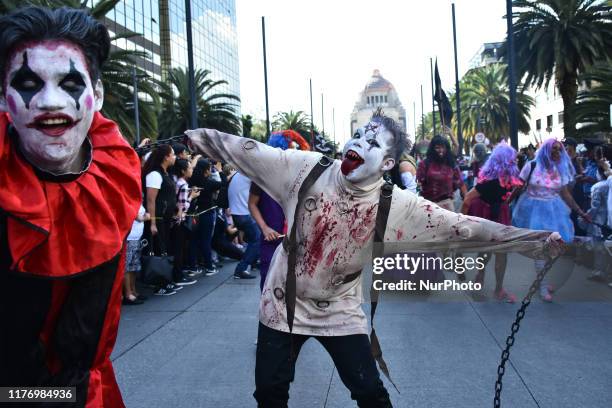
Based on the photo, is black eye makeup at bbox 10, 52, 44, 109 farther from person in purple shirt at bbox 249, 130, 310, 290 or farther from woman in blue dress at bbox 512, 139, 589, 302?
woman in blue dress at bbox 512, 139, 589, 302

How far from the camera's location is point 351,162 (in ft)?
9.30

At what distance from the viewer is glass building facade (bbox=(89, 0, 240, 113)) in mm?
38956

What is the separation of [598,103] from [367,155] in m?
23.1

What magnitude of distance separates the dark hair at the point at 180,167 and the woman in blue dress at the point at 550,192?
425cm

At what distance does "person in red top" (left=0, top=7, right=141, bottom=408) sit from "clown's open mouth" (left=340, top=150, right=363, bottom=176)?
103 cm

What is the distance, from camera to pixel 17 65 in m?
2.05

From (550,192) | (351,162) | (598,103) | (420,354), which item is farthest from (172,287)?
(598,103)

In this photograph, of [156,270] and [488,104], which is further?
[488,104]

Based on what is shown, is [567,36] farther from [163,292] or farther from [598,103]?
[163,292]

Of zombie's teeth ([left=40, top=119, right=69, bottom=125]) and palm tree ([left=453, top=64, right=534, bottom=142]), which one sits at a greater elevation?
palm tree ([left=453, top=64, right=534, bottom=142])

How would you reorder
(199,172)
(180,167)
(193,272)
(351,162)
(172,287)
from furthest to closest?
(193,272) < (199,172) < (180,167) < (172,287) < (351,162)

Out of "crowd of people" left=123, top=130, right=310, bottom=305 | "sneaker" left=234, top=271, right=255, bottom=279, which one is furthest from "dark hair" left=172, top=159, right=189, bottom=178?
"sneaker" left=234, top=271, right=255, bottom=279

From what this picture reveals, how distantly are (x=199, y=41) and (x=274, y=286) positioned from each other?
55110 millimetres

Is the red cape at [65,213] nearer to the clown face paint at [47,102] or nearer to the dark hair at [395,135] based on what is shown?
the clown face paint at [47,102]
